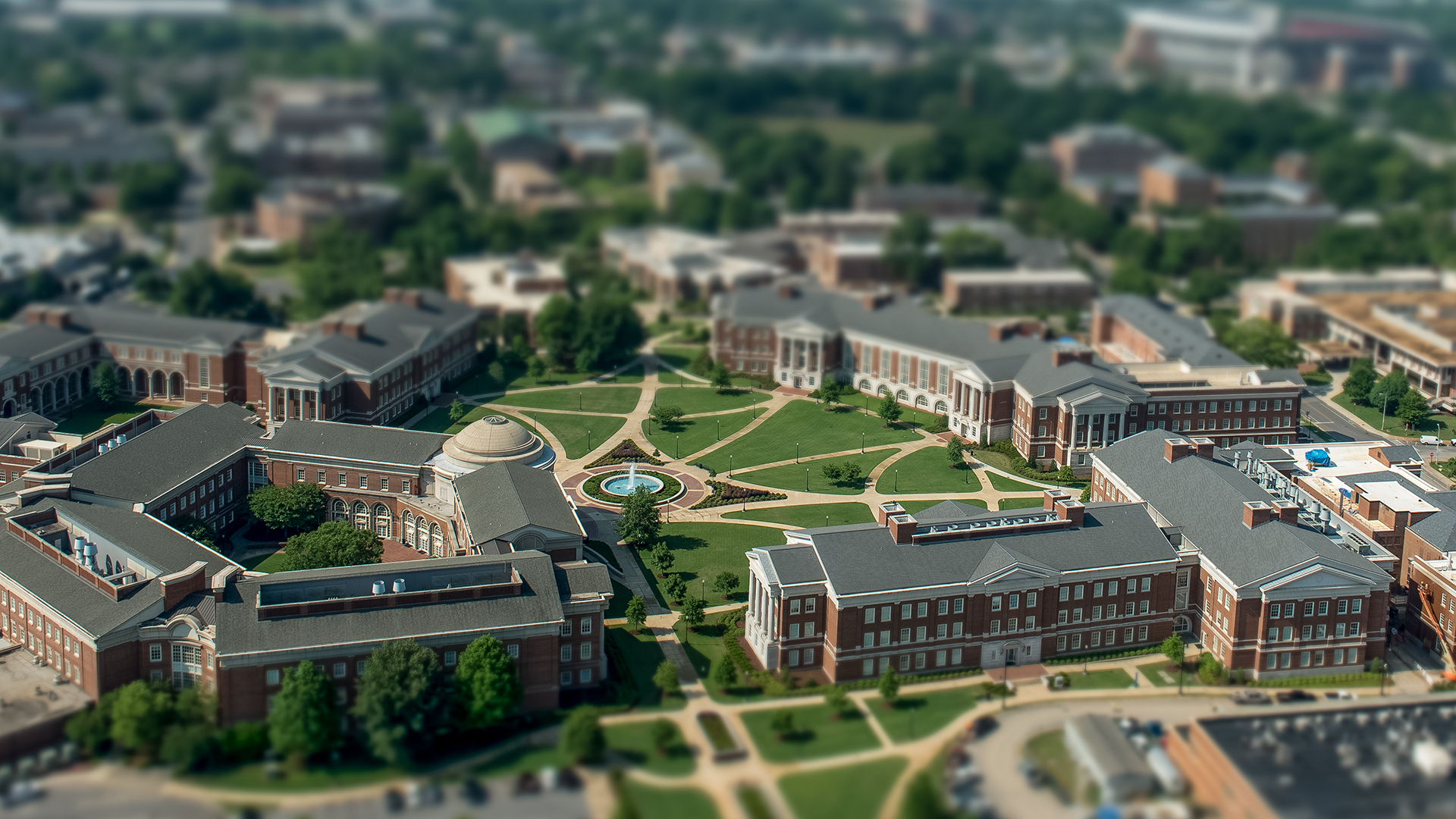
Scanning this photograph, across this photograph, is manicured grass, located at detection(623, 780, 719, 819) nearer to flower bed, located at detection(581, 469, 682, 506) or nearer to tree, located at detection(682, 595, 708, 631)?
tree, located at detection(682, 595, 708, 631)

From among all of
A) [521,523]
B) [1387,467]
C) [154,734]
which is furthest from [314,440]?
[1387,467]

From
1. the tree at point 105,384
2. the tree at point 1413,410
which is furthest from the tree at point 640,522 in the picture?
the tree at point 1413,410

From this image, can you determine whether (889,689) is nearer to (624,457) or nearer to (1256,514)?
(1256,514)

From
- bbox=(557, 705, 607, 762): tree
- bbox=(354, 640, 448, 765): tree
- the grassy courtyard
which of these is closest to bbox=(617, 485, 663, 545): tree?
bbox=(557, 705, 607, 762): tree

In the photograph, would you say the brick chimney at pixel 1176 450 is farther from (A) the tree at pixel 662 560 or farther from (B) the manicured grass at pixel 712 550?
(A) the tree at pixel 662 560

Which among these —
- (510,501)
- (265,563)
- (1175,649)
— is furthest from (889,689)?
(265,563)

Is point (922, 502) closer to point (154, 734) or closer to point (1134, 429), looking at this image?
point (1134, 429)
